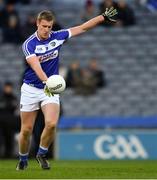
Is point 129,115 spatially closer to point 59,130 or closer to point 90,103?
point 90,103

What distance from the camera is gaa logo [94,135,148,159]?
1902cm

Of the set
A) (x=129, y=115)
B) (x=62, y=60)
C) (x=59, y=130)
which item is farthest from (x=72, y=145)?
(x=62, y=60)

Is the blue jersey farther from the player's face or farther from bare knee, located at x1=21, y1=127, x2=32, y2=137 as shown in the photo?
bare knee, located at x1=21, y1=127, x2=32, y2=137

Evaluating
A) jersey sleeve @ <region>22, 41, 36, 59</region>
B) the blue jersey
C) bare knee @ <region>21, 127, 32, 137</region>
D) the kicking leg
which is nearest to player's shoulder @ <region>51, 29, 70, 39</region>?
the blue jersey

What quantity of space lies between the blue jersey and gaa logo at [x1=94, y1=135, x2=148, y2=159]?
23.8 feet

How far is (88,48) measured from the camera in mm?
24312

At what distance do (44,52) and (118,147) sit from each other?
7.63 m

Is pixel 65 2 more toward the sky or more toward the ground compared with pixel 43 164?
more toward the sky

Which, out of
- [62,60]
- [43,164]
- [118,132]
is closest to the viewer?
[43,164]

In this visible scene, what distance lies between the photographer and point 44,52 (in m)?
11.8

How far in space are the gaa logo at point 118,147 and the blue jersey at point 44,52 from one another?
7.24 m

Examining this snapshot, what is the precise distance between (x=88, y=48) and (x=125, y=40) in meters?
1.15

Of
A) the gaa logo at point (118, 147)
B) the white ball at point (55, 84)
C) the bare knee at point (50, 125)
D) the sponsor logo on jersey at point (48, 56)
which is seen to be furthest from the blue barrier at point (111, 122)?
the white ball at point (55, 84)

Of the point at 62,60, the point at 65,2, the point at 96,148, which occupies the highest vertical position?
the point at 65,2
